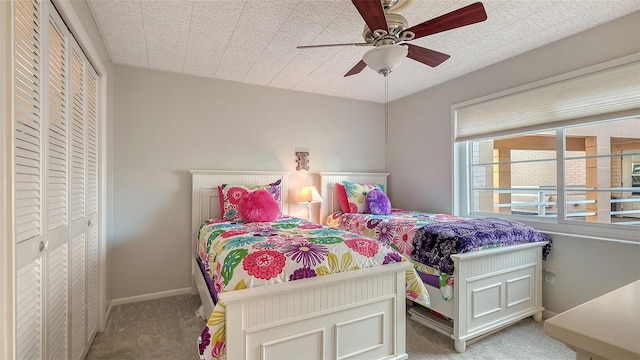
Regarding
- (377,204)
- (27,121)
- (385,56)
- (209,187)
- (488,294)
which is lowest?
(488,294)

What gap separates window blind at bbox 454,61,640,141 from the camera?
7.26 ft

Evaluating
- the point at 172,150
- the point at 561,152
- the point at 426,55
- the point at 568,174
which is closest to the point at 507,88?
the point at 561,152

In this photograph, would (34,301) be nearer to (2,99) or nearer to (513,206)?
(2,99)

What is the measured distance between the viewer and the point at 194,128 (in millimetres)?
3270

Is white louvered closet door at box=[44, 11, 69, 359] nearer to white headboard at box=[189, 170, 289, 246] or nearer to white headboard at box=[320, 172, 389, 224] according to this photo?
white headboard at box=[189, 170, 289, 246]

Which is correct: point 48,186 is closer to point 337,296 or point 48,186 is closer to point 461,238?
point 337,296

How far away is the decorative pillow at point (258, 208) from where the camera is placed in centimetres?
282

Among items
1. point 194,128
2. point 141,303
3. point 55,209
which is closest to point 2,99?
point 55,209

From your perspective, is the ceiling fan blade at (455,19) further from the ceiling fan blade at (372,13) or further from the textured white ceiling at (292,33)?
the textured white ceiling at (292,33)

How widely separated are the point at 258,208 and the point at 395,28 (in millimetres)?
1920

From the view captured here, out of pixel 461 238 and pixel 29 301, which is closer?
pixel 29 301

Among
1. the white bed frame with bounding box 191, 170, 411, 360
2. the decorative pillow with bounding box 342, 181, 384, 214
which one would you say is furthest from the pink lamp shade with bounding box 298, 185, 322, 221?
the white bed frame with bounding box 191, 170, 411, 360

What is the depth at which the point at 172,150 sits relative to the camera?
3.17m

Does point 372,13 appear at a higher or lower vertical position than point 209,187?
higher
